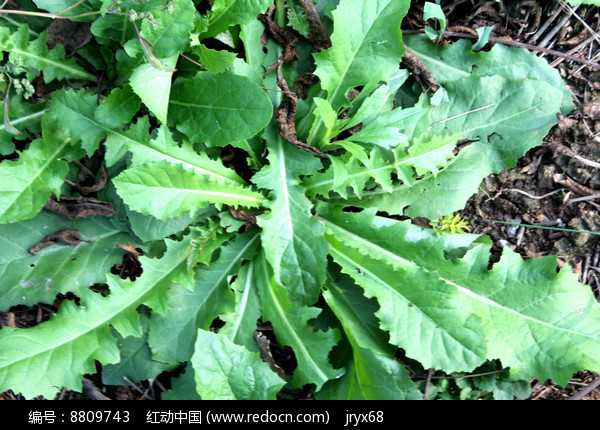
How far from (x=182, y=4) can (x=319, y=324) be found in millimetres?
1737

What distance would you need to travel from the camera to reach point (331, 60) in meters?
2.34

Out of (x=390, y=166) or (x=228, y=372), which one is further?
(x=390, y=166)

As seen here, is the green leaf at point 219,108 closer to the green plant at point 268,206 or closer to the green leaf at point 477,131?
the green plant at point 268,206

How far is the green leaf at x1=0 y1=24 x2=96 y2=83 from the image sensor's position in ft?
7.15

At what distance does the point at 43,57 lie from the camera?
7.55 ft

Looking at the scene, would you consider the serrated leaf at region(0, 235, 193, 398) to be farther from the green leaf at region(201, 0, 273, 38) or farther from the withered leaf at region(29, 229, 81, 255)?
the green leaf at region(201, 0, 273, 38)

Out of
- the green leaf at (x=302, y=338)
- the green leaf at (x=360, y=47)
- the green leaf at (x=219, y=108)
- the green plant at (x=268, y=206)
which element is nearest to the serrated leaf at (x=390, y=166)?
the green plant at (x=268, y=206)

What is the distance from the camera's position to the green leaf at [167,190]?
2.02m

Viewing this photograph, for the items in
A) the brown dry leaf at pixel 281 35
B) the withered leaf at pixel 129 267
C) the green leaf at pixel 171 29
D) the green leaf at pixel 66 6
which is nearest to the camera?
the green leaf at pixel 171 29

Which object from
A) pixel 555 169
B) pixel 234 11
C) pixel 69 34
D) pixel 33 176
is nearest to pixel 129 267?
pixel 33 176

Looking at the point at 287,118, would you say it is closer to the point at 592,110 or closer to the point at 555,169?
the point at 555,169

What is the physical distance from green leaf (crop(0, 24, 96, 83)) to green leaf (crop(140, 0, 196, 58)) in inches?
24.8

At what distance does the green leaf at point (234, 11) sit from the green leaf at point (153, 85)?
0.30m

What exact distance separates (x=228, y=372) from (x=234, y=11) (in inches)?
67.0
